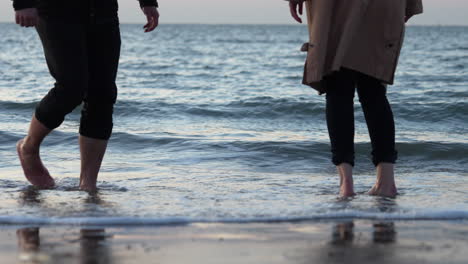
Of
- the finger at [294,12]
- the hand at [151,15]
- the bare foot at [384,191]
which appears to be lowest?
the bare foot at [384,191]

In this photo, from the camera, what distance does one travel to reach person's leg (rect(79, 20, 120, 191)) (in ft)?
11.7

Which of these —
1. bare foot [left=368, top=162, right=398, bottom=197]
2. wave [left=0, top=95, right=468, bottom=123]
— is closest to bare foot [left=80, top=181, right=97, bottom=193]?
bare foot [left=368, top=162, right=398, bottom=197]

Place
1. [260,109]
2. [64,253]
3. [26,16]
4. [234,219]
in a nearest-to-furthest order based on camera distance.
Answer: [64,253], [234,219], [26,16], [260,109]

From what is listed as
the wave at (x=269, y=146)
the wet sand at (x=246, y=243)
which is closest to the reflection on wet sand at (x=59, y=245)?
the wet sand at (x=246, y=243)

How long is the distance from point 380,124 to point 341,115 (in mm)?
206

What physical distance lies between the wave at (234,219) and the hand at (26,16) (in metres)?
0.92

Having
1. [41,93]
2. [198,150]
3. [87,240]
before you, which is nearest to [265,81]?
[41,93]

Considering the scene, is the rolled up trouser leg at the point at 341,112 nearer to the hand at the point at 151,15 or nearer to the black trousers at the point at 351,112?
the black trousers at the point at 351,112

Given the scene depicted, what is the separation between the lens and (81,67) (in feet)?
11.4

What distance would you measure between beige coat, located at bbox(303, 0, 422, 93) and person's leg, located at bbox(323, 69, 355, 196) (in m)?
0.09

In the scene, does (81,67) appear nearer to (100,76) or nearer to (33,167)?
(100,76)

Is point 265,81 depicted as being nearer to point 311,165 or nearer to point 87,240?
point 311,165

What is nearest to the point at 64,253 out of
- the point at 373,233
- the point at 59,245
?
the point at 59,245

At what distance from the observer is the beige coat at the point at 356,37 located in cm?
342
